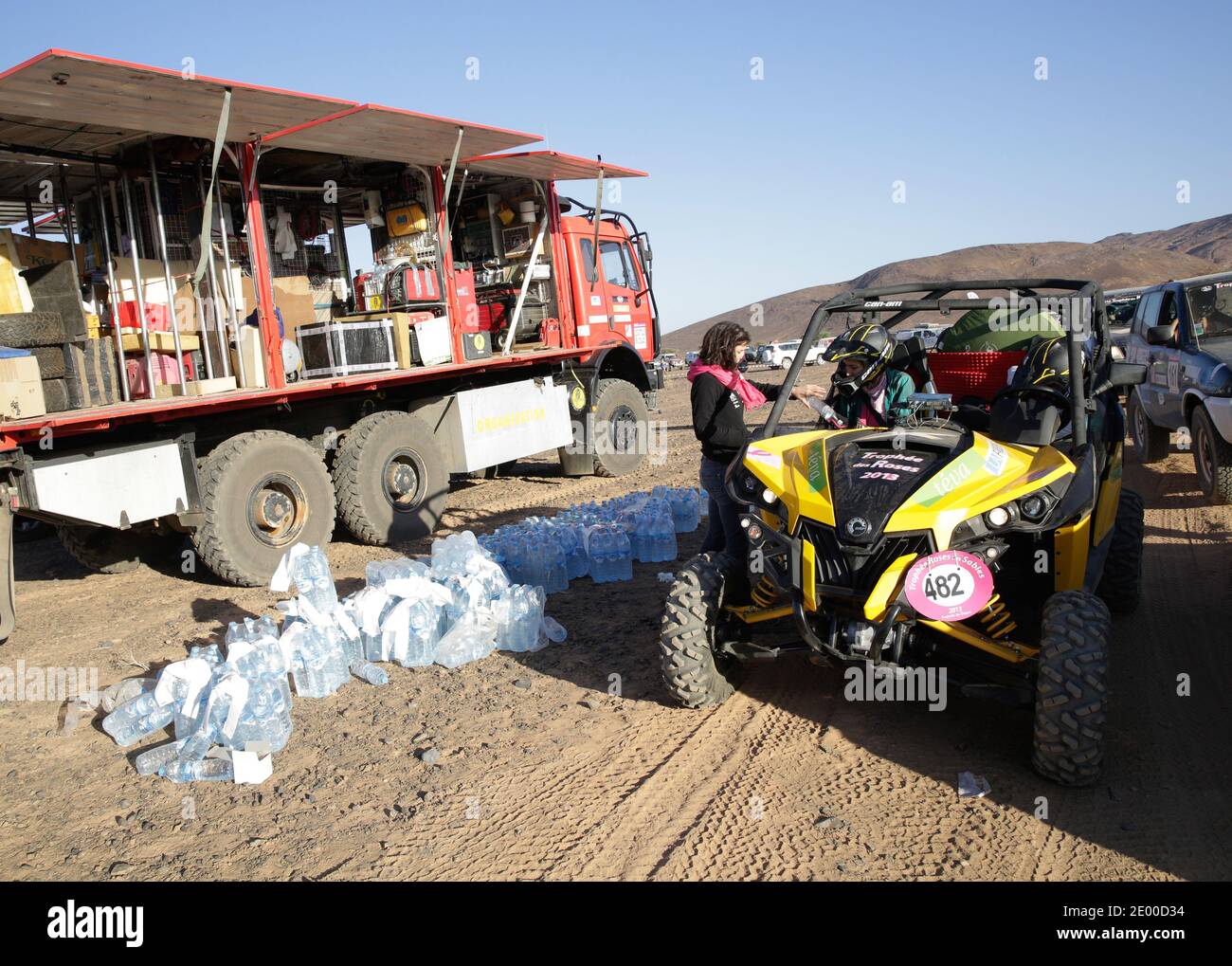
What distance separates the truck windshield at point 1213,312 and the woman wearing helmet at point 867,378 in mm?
5115

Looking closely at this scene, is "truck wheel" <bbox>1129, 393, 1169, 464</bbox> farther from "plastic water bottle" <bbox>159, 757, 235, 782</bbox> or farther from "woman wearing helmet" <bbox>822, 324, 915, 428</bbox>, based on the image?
"plastic water bottle" <bbox>159, 757, 235, 782</bbox>

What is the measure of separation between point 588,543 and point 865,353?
261 cm

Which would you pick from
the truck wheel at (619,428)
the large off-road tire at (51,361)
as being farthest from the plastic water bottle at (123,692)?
the truck wheel at (619,428)

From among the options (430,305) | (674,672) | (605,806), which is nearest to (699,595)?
(674,672)

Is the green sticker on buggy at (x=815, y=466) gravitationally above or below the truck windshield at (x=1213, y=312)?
below

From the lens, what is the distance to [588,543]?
22.4ft

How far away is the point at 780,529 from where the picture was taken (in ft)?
13.0

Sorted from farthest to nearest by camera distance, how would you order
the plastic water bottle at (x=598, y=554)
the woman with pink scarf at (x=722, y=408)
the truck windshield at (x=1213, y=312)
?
the truck windshield at (x=1213, y=312), the plastic water bottle at (x=598, y=554), the woman with pink scarf at (x=722, y=408)

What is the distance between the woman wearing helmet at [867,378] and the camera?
16.5 feet

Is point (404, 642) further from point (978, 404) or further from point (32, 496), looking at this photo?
point (978, 404)

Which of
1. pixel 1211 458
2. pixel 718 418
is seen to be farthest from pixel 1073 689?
pixel 1211 458

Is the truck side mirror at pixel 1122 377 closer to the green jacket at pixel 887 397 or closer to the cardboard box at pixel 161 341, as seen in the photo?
the green jacket at pixel 887 397
